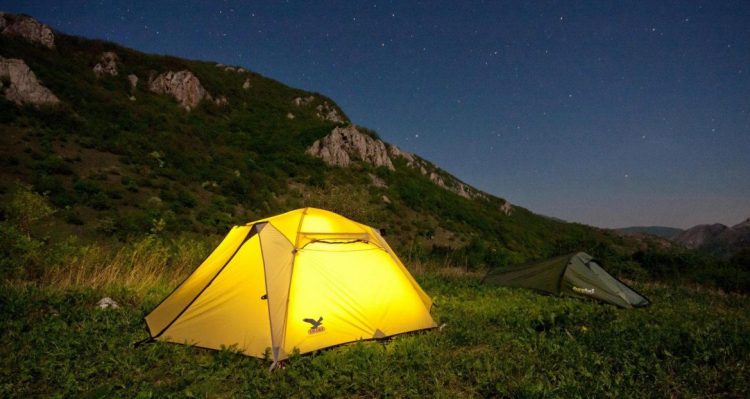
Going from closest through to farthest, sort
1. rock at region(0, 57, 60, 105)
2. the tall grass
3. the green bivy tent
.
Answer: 1. the tall grass
2. the green bivy tent
3. rock at region(0, 57, 60, 105)

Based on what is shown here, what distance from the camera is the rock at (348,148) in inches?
1996

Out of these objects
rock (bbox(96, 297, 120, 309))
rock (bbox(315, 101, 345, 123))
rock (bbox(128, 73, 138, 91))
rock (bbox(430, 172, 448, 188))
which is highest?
rock (bbox(315, 101, 345, 123))

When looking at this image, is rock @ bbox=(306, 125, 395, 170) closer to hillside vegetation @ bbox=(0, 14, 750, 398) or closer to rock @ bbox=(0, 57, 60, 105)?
hillside vegetation @ bbox=(0, 14, 750, 398)

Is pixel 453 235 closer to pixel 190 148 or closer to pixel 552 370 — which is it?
pixel 190 148

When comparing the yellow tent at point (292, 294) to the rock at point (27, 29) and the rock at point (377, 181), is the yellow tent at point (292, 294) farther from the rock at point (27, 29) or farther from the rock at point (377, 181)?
the rock at point (27, 29)

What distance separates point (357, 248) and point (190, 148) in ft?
123

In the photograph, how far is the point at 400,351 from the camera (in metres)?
5.16

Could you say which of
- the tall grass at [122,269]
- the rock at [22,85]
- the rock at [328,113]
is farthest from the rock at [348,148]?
the tall grass at [122,269]

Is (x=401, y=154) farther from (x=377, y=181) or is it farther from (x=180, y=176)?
(x=180, y=176)

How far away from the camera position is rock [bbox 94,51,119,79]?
136 ft

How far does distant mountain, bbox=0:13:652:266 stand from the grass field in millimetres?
7009

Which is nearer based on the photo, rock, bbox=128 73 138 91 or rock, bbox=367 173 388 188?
rock, bbox=128 73 138 91

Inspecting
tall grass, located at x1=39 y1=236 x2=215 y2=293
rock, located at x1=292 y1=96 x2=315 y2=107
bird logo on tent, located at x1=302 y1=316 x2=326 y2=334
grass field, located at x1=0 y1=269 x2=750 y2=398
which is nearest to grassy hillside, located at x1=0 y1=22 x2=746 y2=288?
tall grass, located at x1=39 y1=236 x2=215 y2=293

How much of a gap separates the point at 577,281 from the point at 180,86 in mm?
53561
